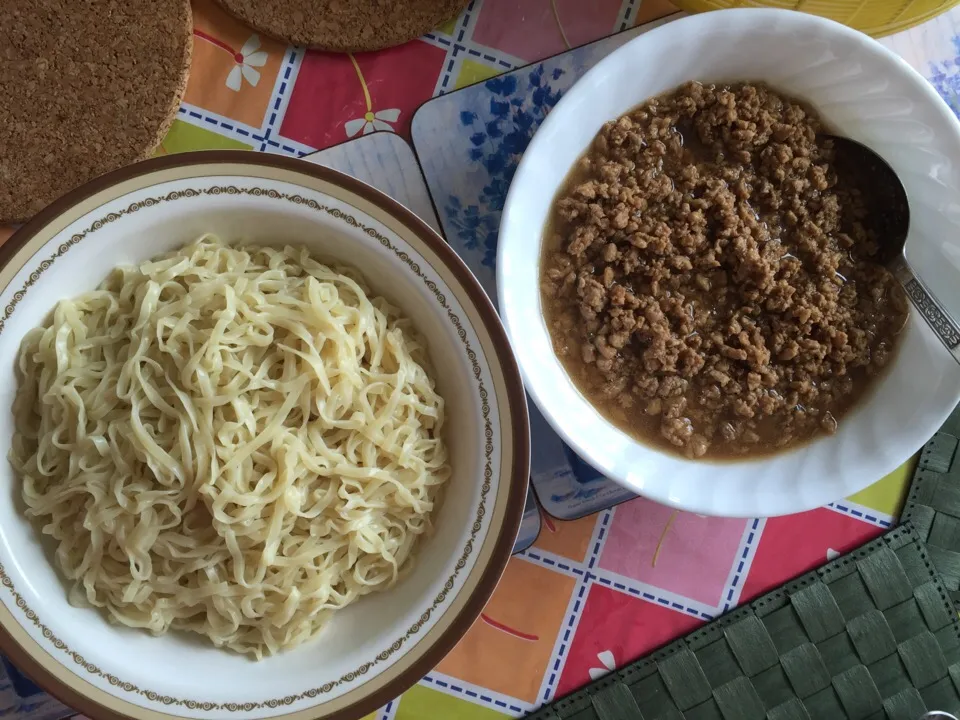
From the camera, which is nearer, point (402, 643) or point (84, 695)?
point (84, 695)

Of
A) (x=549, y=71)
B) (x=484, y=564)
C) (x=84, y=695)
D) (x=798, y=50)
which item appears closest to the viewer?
(x=84, y=695)

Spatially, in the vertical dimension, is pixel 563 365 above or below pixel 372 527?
above

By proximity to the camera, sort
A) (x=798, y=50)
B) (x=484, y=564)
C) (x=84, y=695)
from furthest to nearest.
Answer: (x=798, y=50) < (x=484, y=564) < (x=84, y=695)

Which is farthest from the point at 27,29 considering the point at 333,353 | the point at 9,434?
the point at 333,353

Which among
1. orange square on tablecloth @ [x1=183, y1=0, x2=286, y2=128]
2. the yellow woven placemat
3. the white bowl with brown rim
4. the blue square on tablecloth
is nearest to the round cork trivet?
orange square on tablecloth @ [x1=183, y1=0, x2=286, y2=128]

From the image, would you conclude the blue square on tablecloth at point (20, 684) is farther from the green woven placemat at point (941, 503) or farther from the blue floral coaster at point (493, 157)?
the green woven placemat at point (941, 503)

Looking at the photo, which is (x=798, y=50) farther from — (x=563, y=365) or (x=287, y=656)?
(x=287, y=656)

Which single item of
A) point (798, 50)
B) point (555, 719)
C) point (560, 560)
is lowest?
point (555, 719)

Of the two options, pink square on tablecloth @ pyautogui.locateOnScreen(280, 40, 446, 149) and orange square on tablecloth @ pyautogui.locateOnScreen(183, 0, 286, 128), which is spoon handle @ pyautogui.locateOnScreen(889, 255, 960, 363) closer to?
pink square on tablecloth @ pyautogui.locateOnScreen(280, 40, 446, 149)
